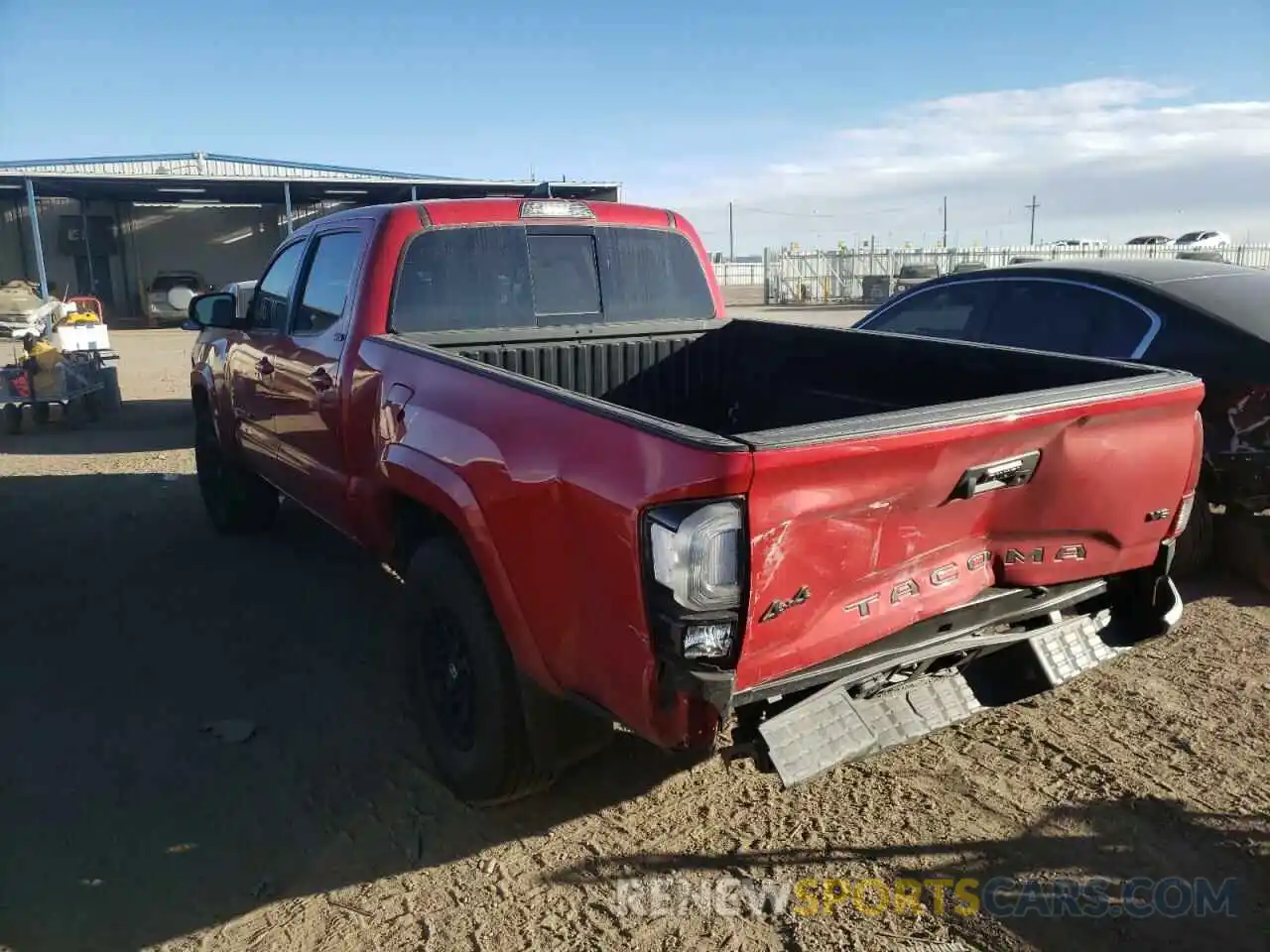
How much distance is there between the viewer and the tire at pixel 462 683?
2934 millimetres

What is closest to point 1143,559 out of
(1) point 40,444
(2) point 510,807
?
(2) point 510,807

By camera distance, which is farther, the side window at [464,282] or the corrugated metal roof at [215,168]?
the corrugated metal roof at [215,168]

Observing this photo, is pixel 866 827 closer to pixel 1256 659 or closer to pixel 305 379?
pixel 1256 659

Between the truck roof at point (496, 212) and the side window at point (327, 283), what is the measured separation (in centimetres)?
13

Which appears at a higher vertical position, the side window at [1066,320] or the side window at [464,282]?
the side window at [464,282]

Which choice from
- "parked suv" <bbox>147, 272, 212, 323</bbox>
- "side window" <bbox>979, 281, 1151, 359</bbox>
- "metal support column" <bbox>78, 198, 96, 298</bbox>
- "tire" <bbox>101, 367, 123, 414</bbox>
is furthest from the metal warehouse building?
"side window" <bbox>979, 281, 1151, 359</bbox>

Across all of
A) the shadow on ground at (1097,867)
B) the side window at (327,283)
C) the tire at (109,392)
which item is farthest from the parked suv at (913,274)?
the shadow on ground at (1097,867)

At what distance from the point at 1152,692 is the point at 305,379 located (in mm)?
3888

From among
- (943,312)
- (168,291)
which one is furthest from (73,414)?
(168,291)

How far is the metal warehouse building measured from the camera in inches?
1189

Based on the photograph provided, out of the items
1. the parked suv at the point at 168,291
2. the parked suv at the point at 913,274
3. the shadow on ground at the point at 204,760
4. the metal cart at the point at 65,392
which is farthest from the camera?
the parked suv at the point at 913,274

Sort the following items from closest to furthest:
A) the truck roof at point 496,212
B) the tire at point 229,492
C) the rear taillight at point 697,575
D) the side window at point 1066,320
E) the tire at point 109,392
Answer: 1. the rear taillight at point 697,575
2. the truck roof at point 496,212
3. the side window at point 1066,320
4. the tire at point 229,492
5. the tire at point 109,392

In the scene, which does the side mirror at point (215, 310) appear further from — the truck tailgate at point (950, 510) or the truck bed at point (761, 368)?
the truck tailgate at point (950, 510)

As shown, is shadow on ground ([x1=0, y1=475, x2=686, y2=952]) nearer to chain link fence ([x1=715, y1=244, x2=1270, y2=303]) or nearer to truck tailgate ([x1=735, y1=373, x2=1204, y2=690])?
truck tailgate ([x1=735, y1=373, x2=1204, y2=690])
